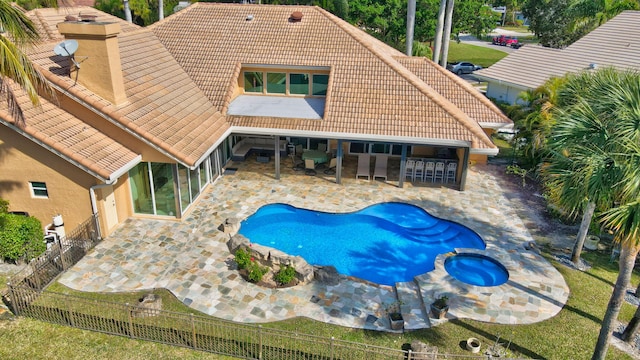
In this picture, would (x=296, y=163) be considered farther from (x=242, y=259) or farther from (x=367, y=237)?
(x=242, y=259)

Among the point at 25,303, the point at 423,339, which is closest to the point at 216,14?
the point at 25,303

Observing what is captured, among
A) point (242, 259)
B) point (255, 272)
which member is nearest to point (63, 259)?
point (242, 259)

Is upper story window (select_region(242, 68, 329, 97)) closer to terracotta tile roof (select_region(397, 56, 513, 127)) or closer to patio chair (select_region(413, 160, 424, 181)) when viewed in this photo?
terracotta tile roof (select_region(397, 56, 513, 127))

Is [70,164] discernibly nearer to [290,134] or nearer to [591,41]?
[290,134]

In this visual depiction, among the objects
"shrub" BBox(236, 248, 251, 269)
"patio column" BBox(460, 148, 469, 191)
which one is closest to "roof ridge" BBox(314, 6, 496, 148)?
"patio column" BBox(460, 148, 469, 191)

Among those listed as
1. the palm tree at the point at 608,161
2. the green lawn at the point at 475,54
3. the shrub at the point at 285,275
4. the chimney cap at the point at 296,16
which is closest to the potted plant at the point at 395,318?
the shrub at the point at 285,275

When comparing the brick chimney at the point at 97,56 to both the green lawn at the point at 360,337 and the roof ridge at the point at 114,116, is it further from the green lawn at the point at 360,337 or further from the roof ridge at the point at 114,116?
the green lawn at the point at 360,337
